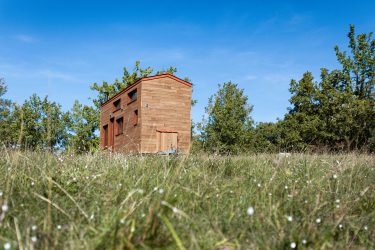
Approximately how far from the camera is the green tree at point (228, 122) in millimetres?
42388

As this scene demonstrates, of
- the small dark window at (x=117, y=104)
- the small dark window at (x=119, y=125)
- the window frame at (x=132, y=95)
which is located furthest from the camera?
Answer: the small dark window at (x=117, y=104)

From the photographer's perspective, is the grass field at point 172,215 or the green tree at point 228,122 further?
the green tree at point 228,122

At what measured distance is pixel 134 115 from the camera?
2828 centimetres

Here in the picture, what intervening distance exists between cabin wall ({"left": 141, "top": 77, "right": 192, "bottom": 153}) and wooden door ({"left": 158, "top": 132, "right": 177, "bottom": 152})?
0.96 ft

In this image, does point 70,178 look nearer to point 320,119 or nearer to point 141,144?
point 141,144

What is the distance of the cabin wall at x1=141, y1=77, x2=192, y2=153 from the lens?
88.6ft

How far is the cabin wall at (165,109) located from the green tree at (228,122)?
11.7 m

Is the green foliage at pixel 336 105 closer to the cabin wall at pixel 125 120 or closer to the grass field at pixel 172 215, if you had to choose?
the cabin wall at pixel 125 120

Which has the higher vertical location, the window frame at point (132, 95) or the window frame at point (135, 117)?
the window frame at point (132, 95)

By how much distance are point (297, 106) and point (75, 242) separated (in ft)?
124

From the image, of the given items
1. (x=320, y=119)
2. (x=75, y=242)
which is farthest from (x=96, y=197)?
(x=320, y=119)

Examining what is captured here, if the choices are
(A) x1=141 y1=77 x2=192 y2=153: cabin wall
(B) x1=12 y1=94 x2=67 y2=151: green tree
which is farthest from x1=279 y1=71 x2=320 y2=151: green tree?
(B) x1=12 y1=94 x2=67 y2=151: green tree

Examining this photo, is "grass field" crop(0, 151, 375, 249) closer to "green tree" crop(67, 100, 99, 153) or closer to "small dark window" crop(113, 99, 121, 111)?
"small dark window" crop(113, 99, 121, 111)

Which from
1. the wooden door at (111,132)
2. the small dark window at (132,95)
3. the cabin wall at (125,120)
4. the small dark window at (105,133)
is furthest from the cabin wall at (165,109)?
the small dark window at (105,133)
